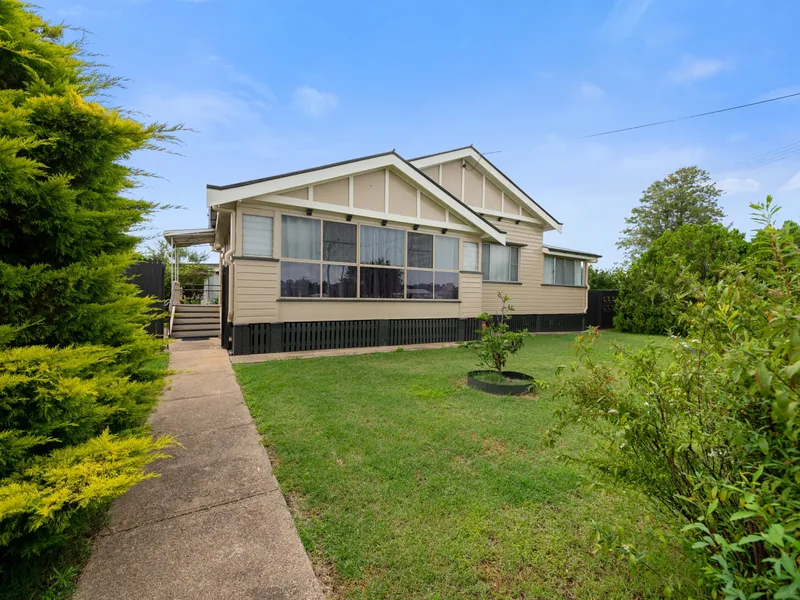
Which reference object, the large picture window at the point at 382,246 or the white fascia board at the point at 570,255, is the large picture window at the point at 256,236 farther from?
the white fascia board at the point at 570,255

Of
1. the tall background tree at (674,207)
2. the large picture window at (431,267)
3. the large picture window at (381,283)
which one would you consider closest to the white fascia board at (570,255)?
the large picture window at (431,267)

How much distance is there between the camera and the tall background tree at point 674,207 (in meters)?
28.0

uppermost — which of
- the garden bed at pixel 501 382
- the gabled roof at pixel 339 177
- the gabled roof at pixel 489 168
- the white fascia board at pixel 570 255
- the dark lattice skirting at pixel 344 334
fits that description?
the gabled roof at pixel 489 168

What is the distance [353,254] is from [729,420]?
27.4 feet

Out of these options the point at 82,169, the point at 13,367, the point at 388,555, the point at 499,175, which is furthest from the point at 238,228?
the point at 499,175

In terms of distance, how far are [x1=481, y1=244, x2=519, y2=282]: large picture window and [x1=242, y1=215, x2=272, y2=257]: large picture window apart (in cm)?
783

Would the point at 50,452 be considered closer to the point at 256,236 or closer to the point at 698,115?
the point at 256,236

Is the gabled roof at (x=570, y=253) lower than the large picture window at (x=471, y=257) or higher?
higher

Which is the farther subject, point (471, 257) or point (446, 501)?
point (471, 257)

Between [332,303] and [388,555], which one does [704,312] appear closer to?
[388,555]

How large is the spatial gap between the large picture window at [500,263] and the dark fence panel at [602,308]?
537 centimetres

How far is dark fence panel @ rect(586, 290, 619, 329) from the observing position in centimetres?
1636

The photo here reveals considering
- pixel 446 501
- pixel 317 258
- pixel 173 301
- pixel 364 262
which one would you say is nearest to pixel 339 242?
pixel 317 258

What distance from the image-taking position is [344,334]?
897 cm
